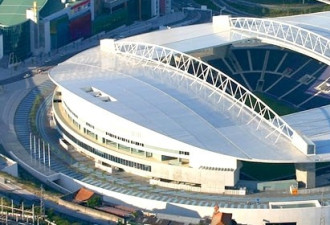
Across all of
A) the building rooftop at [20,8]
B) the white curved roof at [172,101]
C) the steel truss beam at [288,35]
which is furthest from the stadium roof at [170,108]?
the building rooftop at [20,8]

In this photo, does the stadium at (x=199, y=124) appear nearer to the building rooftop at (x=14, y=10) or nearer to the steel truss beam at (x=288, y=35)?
the steel truss beam at (x=288, y=35)

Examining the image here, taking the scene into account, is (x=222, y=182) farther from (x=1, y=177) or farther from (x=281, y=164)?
(x=1, y=177)

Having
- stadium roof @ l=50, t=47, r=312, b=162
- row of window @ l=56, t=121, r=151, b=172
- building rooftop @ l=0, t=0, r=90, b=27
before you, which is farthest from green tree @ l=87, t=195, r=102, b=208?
building rooftop @ l=0, t=0, r=90, b=27

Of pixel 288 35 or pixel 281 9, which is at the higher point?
pixel 281 9

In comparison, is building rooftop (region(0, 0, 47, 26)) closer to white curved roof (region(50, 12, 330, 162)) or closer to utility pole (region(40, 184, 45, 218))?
white curved roof (region(50, 12, 330, 162))

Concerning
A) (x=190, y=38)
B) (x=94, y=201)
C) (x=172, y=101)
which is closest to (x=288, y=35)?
(x=190, y=38)

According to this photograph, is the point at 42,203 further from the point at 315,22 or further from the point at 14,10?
the point at 14,10

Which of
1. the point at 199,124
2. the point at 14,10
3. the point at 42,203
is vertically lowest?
the point at 42,203
